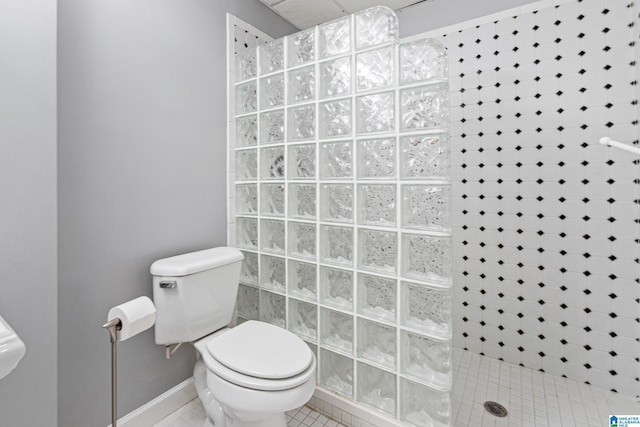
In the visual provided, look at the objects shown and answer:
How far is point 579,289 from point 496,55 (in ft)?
4.70

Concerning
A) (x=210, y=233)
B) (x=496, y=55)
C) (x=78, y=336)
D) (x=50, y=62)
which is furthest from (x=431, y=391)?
(x=496, y=55)

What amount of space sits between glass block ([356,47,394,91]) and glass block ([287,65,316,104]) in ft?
0.82

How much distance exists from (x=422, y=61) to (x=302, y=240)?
957 millimetres

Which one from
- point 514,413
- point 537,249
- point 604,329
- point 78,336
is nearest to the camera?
point 78,336

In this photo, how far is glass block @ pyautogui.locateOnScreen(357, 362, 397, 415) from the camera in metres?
1.37

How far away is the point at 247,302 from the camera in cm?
187

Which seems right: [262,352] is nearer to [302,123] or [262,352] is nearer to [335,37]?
[302,123]

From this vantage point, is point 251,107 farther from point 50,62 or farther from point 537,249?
point 537,249

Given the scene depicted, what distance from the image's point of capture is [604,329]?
67.1 inches

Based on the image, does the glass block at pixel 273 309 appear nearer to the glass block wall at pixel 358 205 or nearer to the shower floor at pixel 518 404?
the glass block wall at pixel 358 205

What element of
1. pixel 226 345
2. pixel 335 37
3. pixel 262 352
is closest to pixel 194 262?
pixel 226 345

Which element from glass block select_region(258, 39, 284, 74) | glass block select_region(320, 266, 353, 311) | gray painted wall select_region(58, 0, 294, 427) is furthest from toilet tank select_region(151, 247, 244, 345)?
glass block select_region(258, 39, 284, 74)

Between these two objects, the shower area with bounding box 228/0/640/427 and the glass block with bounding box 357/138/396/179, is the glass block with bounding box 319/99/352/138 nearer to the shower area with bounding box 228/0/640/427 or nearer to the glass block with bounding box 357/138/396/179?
the shower area with bounding box 228/0/640/427

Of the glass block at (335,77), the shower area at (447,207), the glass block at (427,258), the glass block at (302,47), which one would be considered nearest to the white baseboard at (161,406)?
the shower area at (447,207)
